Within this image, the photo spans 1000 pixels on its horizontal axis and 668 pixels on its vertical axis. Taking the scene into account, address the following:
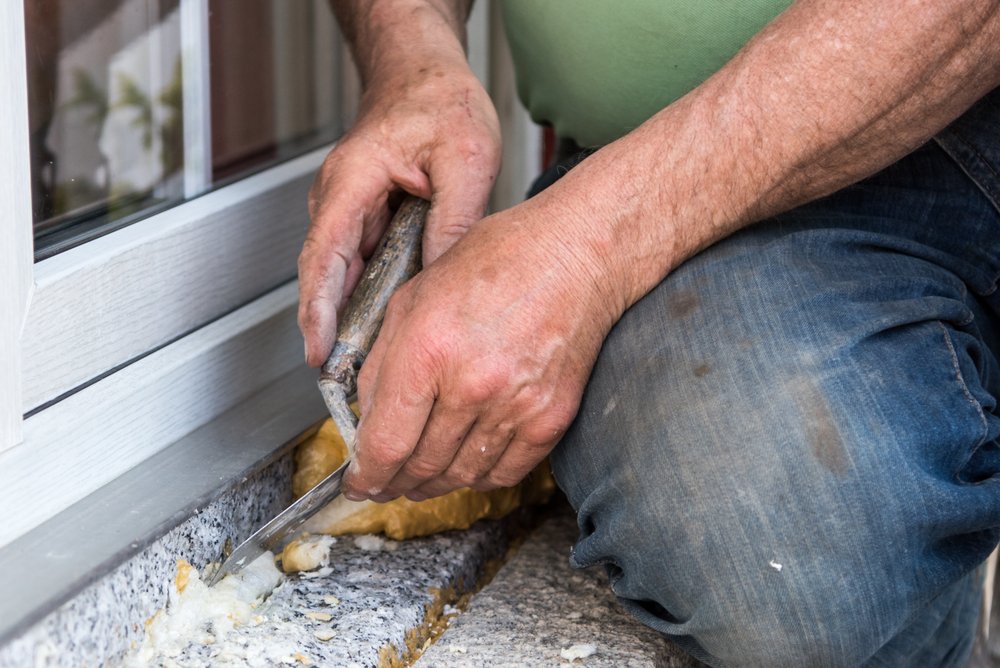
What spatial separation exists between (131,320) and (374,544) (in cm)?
37

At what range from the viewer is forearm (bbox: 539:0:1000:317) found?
0.76 meters

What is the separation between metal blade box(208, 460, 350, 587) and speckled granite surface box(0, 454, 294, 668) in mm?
21

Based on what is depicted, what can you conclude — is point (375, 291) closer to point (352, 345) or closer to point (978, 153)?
point (352, 345)

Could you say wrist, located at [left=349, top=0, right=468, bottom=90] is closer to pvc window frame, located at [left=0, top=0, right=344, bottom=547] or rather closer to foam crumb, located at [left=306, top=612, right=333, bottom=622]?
pvc window frame, located at [left=0, top=0, right=344, bottom=547]

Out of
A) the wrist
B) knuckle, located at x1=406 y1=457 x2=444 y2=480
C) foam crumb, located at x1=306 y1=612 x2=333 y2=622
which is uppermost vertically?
the wrist

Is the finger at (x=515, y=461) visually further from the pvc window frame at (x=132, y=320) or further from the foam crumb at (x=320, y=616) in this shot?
the pvc window frame at (x=132, y=320)

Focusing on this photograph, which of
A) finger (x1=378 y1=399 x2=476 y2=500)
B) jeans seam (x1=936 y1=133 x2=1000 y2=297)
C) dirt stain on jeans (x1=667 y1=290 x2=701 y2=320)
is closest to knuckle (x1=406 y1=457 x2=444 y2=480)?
finger (x1=378 y1=399 x2=476 y2=500)

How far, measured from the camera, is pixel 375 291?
0.91m

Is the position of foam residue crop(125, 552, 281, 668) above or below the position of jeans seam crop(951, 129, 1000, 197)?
below

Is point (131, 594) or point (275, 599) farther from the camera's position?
point (275, 599)

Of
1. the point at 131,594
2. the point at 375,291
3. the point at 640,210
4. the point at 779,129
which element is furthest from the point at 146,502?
the point at 779,129

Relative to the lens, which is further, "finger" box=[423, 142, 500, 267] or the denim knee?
"finger" box=[423, 142, 500, 267]

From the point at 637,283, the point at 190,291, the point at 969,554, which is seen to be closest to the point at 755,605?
the point at 969,554

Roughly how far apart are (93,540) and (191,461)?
174 millimetres
